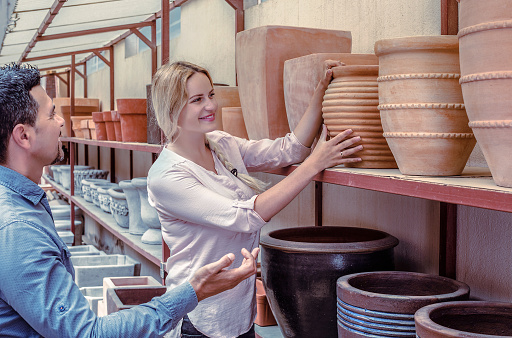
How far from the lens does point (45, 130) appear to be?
3.64 feet

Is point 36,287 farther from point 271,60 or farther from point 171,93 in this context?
point 271,60

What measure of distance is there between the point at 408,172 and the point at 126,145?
226 cm

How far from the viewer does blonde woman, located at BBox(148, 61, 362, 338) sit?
4.85 feet

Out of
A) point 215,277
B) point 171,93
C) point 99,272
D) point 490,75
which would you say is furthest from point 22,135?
point 99,272

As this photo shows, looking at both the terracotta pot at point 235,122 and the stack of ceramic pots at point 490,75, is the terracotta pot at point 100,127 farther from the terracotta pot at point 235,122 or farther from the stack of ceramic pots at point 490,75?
the stack of ceramic pots at point 490,75

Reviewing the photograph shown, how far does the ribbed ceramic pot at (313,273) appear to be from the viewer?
4.51 feet

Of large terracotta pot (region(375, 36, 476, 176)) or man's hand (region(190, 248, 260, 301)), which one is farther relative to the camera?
man's hand (region(190, 248, 260, 301))

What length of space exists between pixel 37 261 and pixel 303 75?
31.4 inches

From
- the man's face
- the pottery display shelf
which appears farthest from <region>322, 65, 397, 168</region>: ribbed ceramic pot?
the pottery display shelf

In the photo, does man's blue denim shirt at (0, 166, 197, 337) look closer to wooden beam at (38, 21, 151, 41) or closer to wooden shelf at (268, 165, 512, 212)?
wooden shelf at (268, 165, 512, 212)

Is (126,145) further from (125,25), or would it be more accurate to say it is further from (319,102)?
(319,102)

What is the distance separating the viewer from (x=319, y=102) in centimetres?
142

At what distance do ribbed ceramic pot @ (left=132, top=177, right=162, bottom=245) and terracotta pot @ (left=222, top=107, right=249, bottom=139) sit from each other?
1.33 m

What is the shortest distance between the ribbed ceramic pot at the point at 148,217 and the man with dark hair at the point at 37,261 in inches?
80.0
